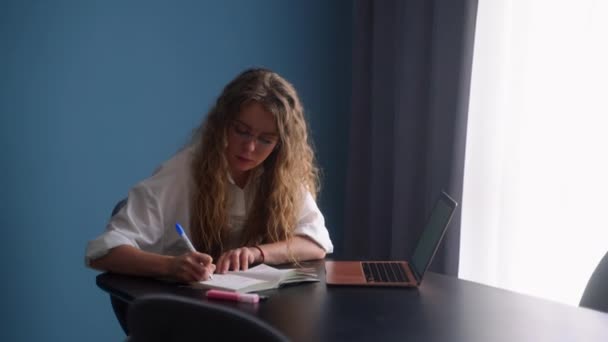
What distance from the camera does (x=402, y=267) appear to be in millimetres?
1829

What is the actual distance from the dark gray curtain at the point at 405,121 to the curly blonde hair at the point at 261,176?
0.98 m

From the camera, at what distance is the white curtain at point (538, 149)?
2.30 meters

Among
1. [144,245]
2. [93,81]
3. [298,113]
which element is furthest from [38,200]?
[298,113]

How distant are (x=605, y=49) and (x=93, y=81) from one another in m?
1.87

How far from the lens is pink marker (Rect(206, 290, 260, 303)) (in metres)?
1.40

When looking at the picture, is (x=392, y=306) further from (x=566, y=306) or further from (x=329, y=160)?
(x=329, y=160)

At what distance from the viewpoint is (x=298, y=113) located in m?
1.99

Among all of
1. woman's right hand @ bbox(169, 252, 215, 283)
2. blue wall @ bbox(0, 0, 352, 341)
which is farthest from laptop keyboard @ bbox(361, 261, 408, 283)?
blue wall @ bbox(0, 0, 352, 341)

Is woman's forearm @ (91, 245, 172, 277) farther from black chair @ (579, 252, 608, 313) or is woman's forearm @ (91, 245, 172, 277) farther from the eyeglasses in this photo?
black chair @ (579, 252, 608, 313)

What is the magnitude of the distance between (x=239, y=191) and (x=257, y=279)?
0.46m

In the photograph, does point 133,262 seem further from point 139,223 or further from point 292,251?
point 292,251

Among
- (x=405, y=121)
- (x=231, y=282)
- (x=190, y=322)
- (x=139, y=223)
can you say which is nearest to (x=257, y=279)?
(x=231, y=282)

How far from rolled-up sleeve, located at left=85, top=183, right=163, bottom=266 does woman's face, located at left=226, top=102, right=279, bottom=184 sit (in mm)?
269

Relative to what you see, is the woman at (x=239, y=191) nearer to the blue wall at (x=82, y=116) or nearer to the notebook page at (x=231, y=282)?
the notebook page at (x=231, y=282)
